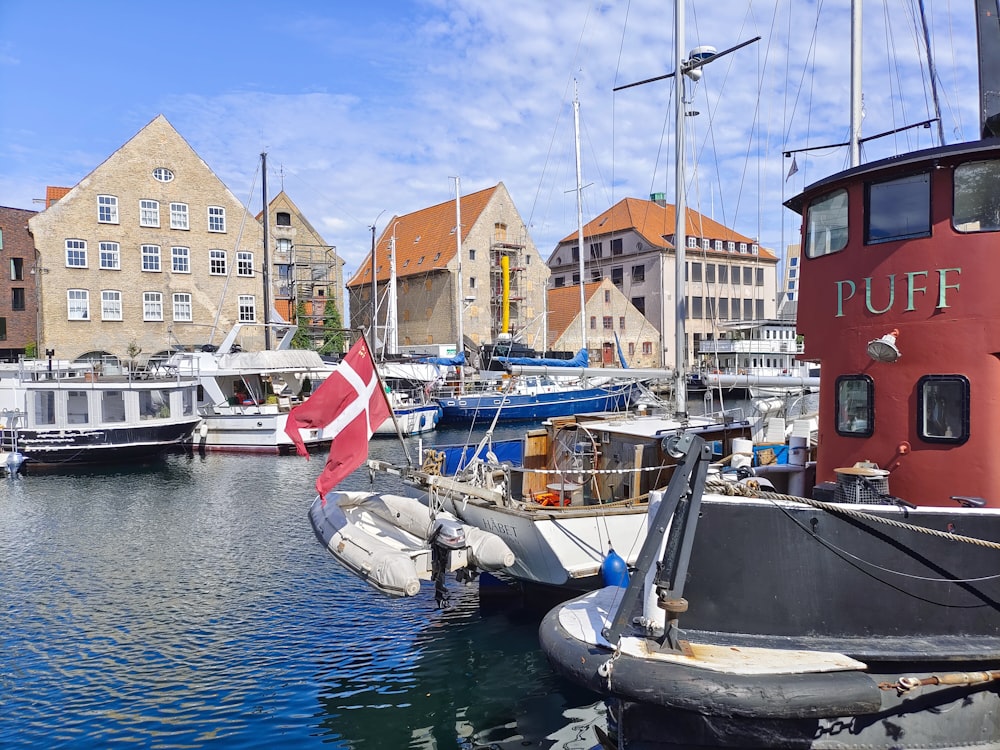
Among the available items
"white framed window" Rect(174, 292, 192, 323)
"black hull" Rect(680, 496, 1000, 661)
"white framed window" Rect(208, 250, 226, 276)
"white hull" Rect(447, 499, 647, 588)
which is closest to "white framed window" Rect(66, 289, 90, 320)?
"white framed window" Rect(174, 292, 192, 323)

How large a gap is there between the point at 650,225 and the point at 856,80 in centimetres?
5396

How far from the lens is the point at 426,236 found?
6469 centimetres

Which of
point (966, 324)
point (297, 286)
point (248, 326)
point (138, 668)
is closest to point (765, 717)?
point (966, 324)

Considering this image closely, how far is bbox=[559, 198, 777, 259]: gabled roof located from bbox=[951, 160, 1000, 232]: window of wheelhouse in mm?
60004

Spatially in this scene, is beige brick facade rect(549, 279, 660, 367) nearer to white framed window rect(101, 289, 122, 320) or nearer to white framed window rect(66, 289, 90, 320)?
white framed window rect(101, 289, 122, 320)

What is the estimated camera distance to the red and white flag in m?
10.4

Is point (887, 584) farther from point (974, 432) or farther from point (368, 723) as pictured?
point (368, 723)

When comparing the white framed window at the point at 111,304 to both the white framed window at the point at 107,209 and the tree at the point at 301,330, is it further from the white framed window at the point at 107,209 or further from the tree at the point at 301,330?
the tree at the point at 301,330

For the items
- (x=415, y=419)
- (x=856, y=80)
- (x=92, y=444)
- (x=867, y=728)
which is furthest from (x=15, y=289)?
(x=867, y=728)

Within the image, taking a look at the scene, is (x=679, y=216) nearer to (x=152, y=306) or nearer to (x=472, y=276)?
(x=152, y=306)

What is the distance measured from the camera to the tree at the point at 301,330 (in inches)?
1988

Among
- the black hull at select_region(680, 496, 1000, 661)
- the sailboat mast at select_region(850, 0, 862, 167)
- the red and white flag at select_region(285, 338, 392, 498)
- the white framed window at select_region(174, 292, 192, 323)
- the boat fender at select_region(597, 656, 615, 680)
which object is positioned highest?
the sailboat mast at select_region(850, 0, 862, 167)

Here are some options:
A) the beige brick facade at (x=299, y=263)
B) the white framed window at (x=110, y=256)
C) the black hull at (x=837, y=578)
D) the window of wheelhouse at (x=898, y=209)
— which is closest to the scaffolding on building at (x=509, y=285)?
the beige brick facade at (x=299, y=263)

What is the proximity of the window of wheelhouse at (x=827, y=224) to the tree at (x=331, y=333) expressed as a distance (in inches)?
1811
